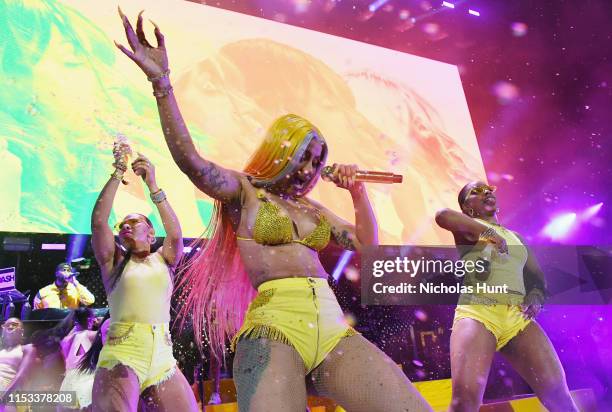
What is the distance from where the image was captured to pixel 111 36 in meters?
4.73

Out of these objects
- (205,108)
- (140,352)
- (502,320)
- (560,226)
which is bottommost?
(140,352)

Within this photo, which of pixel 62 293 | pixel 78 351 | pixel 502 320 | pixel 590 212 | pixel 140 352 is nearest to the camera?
pixel 140 352

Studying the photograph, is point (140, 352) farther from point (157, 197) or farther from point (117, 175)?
point (117, 175)

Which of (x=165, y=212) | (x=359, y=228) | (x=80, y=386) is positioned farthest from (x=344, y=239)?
(x=80, y=386)

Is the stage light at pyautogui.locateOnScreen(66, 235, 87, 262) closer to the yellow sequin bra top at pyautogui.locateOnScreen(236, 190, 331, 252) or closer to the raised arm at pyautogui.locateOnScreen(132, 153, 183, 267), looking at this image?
the raised arm at pyautogui.locateOnScreen(132, 153, 183, 267)

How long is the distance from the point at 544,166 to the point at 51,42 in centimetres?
555

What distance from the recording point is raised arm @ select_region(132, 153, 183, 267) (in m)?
3.20

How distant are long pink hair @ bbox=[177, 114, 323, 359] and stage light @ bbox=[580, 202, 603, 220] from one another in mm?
5855

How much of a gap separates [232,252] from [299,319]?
50 centimetres

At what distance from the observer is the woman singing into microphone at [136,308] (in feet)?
9.57

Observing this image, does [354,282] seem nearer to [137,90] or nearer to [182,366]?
[182,366]

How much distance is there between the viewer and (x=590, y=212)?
7102 mm

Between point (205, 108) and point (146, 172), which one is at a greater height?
point (205, 108)

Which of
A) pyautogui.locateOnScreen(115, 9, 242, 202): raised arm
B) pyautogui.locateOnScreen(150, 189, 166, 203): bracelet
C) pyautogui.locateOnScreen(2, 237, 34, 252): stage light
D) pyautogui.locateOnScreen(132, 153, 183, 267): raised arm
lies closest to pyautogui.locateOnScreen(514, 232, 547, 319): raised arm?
pyautogui.locateOnScreen(132, 153, 183, 267): raised arm
